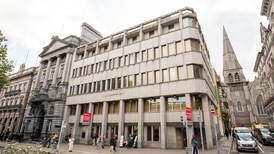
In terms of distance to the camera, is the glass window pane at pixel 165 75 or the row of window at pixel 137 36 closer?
the glass window pane at pixel 165 75

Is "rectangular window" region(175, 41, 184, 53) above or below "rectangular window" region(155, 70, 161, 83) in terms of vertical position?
above

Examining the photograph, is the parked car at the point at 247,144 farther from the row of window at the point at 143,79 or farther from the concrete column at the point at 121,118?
the concrete column at the point at 121,118

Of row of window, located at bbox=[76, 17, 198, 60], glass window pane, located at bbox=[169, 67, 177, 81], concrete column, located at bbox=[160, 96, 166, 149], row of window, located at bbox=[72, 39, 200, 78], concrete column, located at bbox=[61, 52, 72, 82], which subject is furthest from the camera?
concrete column, located at bbox=[61, 52, 72, 82]

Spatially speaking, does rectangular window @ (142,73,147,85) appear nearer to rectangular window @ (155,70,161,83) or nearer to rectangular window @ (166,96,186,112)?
rectangular window @ (155,70,161,83)

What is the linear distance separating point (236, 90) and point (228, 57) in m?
16.2

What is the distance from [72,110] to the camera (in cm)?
3422

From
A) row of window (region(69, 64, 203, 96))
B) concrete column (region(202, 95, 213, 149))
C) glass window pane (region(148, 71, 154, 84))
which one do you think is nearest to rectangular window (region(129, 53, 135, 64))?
row of window (region(69, 64, 203, 96))

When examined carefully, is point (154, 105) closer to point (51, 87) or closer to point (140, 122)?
point (140, 122)

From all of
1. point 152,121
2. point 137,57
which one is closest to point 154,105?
point 152,121

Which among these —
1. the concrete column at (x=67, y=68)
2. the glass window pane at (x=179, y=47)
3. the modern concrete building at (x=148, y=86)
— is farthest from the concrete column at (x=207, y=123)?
the concrete column at (x=67, y=68)

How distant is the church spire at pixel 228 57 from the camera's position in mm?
77850

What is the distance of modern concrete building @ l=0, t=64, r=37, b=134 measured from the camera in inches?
1760

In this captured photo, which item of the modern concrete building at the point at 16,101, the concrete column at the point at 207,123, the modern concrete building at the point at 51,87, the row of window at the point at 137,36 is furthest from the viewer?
the modern concrete building at the point at 16,101

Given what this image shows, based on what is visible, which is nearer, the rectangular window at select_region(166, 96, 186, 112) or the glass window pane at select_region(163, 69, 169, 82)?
the rectangular window at select_region(166, 96, 186, 112)
